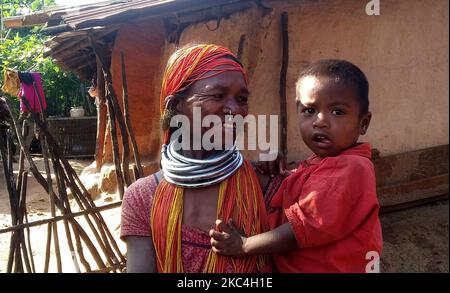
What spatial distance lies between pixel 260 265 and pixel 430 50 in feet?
12.9

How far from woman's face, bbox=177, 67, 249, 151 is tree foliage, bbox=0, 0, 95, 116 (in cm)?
249

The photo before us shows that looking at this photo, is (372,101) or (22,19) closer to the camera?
(372,101)

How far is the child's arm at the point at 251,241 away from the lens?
1.26 m

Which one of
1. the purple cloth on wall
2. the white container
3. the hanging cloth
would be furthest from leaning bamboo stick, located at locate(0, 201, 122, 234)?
the white container


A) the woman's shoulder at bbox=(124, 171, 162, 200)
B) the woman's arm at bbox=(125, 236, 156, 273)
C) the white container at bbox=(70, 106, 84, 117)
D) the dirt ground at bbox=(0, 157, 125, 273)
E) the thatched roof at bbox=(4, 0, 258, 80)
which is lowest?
the dirt ground at bbox=(0, 157, 125, 273)

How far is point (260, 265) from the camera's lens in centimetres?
136

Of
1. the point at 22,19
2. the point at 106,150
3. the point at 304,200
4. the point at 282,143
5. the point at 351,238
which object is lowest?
the point at 106,150

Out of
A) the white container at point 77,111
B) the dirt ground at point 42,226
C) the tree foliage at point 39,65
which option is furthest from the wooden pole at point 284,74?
the white container at point 77,111

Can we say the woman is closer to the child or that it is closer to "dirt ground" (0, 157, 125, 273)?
the child

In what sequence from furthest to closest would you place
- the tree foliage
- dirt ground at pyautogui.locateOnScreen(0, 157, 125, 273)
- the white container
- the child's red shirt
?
1. the white container
2. dirt ground at pyautogui.locateOnScreen(0, 157, 125, 273)
3. the tree foliage
4. the child's red shirt

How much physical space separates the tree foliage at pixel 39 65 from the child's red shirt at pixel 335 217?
2.84m

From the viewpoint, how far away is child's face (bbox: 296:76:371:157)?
1368 millimetres
